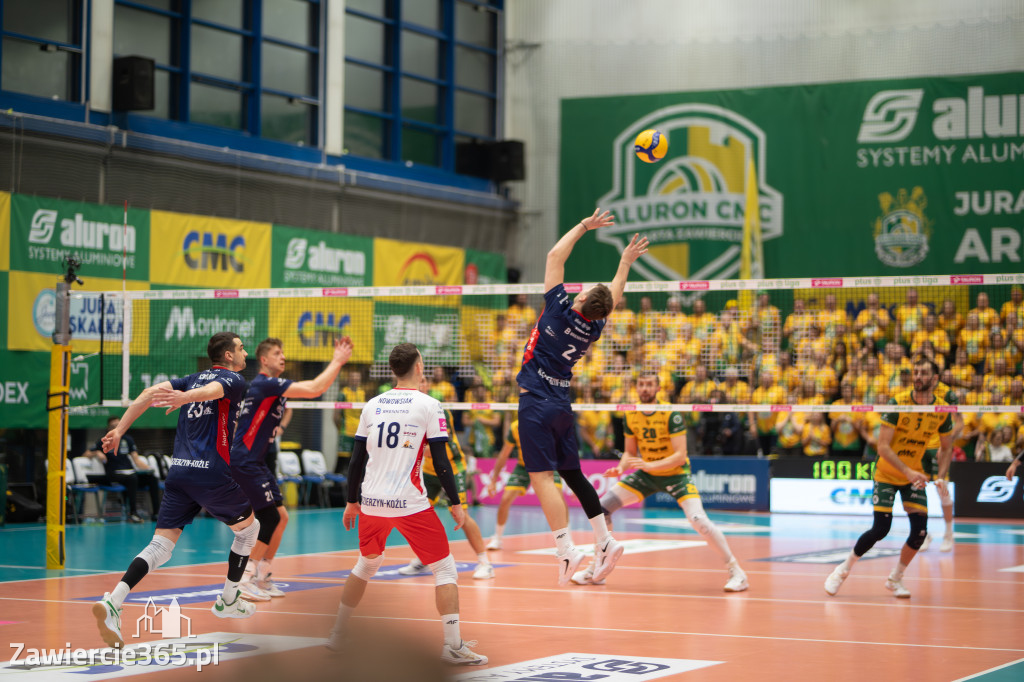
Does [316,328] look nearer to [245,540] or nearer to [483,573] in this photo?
[483,573]

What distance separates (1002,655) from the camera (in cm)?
812

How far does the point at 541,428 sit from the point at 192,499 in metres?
2.60

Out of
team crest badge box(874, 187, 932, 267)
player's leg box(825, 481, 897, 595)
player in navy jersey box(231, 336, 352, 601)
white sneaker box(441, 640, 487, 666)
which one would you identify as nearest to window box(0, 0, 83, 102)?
player in navy jersey box(231, 336, 352, 601)

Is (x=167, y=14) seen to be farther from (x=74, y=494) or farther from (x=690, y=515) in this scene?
(x=690, y=515)

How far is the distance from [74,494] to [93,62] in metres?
7.79

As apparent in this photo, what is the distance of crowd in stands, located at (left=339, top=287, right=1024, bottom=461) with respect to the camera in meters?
19.4

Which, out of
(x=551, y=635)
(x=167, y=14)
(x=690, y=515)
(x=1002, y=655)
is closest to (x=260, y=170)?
(x=167, y=14)

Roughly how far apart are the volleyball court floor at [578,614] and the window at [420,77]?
13.6 metres

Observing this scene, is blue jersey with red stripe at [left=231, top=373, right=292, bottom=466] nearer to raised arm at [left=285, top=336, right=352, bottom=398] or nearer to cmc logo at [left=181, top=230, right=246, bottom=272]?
raised arm at [left=285, top=336, right=352, bottom=398]

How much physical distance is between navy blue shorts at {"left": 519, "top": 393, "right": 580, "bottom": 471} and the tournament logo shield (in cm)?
2038

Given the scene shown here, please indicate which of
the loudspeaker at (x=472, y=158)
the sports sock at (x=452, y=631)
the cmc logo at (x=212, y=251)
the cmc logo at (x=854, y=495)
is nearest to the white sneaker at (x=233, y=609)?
the sports sock at (x=452, y=631)

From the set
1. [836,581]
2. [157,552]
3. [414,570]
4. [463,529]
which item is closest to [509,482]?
[414,570]

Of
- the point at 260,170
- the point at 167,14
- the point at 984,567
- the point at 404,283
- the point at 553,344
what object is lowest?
the point at 984,567

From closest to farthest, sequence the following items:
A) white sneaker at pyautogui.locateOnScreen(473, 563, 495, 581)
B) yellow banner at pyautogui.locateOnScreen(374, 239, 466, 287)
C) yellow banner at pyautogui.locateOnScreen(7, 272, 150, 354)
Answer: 1. white sneaker at pyautogui.locateOnScreen(473, 563, 495, 581)
2. yellow banner at pyautogui.locateOnScreen(7, 272, 150, 354)
3. yellow banner at pyautogui.locateOnScreen(374, 239, 466, 287)
